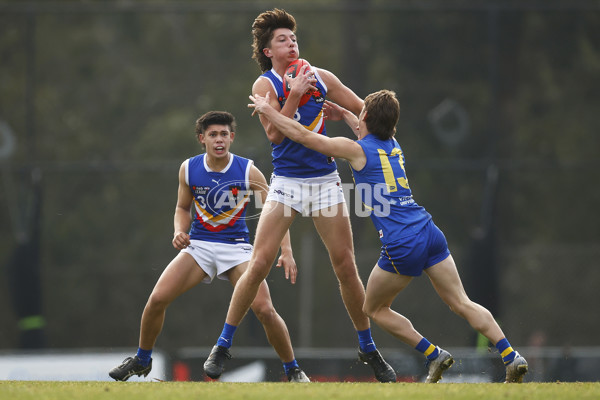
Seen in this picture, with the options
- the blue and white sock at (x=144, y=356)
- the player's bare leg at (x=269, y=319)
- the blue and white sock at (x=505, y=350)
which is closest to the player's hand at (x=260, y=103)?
the player's bare leg at (x=269, y=319)

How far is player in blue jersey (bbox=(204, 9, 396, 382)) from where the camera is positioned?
20.9 ft

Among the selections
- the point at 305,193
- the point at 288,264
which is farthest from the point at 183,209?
the point at 305,193

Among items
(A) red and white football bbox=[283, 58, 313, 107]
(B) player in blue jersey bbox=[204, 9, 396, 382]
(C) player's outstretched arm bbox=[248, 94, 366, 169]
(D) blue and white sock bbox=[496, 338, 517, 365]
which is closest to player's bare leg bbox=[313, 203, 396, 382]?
(B) player in blue jersey bbox=[204, 9, 396, 382]

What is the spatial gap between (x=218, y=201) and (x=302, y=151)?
85 centimetres

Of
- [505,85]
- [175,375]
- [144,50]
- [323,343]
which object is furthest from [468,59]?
[175,375]

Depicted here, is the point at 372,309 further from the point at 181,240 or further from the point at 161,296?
the point at 161,296

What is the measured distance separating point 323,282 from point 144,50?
19.6ft

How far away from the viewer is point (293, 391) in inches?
212

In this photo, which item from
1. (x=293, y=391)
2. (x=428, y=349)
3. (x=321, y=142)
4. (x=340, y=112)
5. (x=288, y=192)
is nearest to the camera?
(x=293, y=391)

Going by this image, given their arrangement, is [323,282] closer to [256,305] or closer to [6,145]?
[6,145]

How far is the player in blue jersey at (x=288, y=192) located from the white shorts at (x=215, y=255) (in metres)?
0.38

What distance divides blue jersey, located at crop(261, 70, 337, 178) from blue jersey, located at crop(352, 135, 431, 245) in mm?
465

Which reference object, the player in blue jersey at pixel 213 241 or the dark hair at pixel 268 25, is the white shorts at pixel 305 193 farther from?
the dark hair at pixel 268 25

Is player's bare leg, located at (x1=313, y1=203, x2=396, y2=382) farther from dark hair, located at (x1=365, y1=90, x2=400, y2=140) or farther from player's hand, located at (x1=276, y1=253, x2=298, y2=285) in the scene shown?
dark hair, located at (x1=365, y1=90, x2=400, y2=140)
